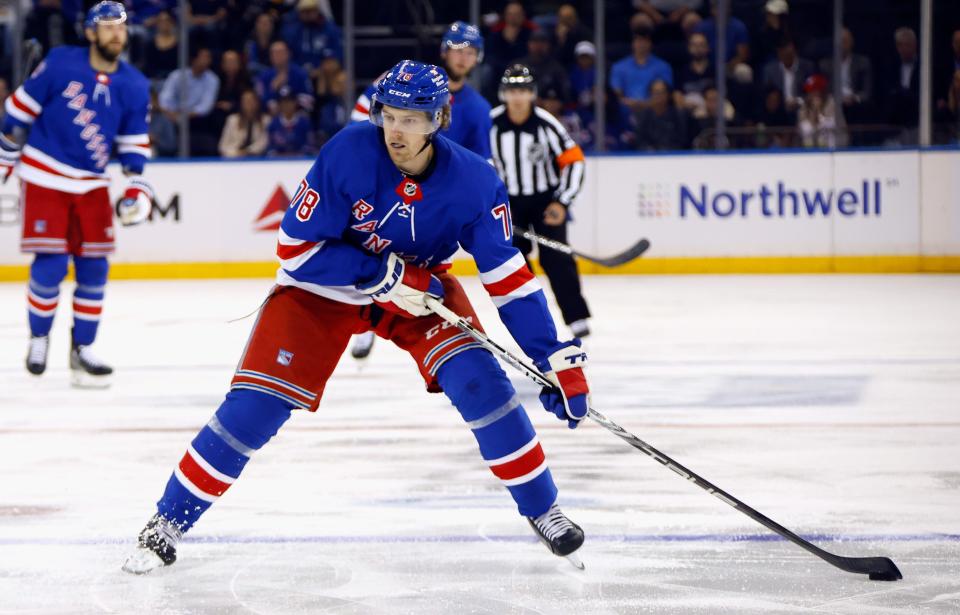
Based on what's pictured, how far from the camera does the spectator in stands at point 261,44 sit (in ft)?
34.5

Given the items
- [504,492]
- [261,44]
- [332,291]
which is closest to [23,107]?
[504,492]

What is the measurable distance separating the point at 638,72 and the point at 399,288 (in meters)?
7.49

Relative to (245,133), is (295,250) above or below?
above

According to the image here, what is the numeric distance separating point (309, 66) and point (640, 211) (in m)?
2.49

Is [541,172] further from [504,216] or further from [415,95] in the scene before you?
[415,95]

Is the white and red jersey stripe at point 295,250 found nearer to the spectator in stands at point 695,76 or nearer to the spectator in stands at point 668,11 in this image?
the spectator in stands at point 695,76

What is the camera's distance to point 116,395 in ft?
17.2

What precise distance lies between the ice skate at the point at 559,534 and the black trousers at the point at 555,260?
369 centimetres

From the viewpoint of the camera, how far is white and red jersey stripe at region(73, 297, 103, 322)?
5469mm

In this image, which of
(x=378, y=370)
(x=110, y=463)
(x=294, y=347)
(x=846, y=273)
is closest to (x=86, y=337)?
(x=378, y=370)

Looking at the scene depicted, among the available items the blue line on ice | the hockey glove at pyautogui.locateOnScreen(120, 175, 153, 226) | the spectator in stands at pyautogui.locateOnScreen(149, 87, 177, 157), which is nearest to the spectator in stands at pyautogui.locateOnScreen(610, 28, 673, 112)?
the spectator in stands at pyautogui.locateOnScreen(149, 87, 177, 157)

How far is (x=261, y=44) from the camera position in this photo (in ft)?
34.6

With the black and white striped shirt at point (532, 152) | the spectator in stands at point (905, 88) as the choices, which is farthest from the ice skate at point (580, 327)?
the spectator in stands at point (905, 88)

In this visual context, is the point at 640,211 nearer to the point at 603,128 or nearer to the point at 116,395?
the point at 603,128
